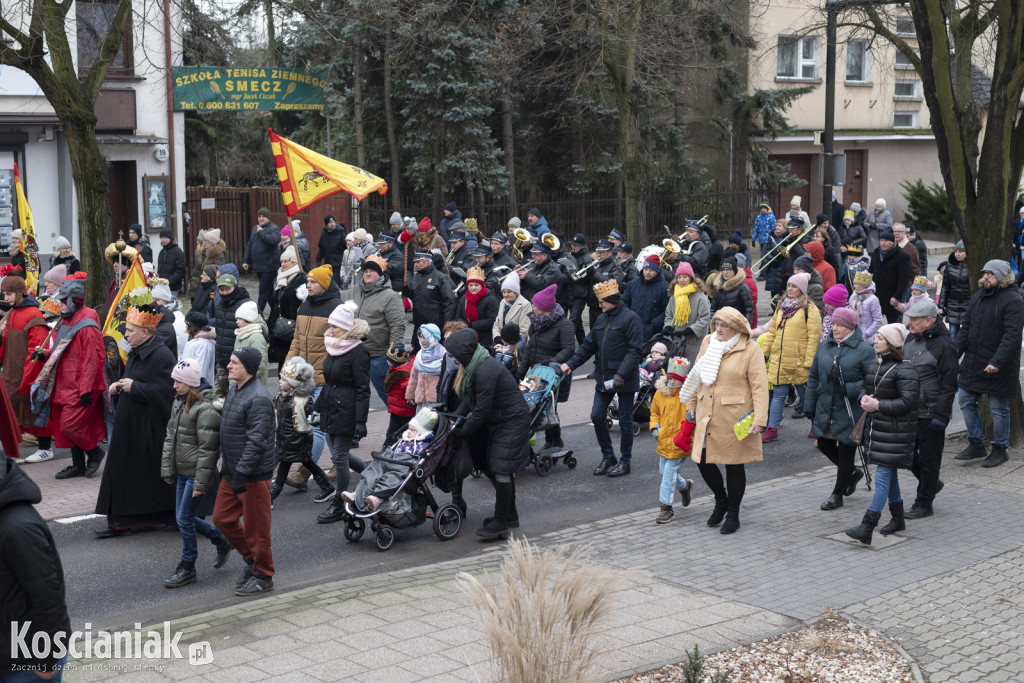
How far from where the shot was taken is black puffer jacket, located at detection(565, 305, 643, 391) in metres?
10.4

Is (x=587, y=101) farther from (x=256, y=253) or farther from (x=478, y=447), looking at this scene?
(x=478, y=447)

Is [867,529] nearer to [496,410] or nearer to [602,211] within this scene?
[496,410]

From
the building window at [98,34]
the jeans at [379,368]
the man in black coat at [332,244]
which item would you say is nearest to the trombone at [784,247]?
the man in black coat at [332,244]

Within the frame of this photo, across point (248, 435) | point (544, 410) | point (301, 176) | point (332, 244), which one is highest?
point (301, 176)

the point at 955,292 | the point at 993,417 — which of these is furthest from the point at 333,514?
the point at 955,292

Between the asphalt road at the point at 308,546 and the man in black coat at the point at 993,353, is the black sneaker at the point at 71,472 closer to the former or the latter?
the asphalt road at the point at 308,546

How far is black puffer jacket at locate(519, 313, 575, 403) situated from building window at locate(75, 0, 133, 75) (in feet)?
51.7

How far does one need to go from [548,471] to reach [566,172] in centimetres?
1867

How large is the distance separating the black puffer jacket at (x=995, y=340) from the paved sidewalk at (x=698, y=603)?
58.8 inches

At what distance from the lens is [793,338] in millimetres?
11766

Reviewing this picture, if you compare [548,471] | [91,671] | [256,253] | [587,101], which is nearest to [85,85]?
[256,253]

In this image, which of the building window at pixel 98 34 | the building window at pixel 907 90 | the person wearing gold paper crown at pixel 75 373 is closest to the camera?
the person wearing gold paper crown at pixel 75 373

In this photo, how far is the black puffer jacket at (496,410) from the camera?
8.67m

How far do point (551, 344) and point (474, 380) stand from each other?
2299 mm
